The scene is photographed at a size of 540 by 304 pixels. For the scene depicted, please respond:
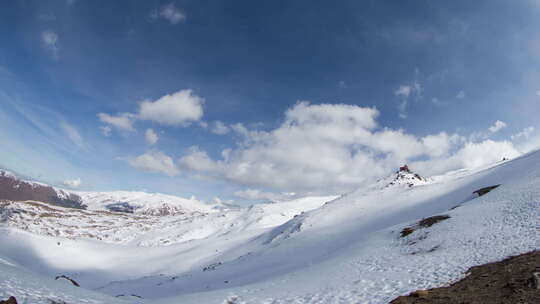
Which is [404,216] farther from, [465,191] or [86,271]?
[86,271]

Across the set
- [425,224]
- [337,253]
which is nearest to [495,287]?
[425,224]

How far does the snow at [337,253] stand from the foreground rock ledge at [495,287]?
3.42 feet

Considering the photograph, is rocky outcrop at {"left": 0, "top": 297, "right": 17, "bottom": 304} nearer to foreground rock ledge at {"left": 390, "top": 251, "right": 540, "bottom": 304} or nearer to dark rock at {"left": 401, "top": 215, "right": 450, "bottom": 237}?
foreground rock ledge at {"left": 390, "top": 251, "right": 540, "bottom": 304}

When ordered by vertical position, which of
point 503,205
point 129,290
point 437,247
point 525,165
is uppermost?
point 525,165

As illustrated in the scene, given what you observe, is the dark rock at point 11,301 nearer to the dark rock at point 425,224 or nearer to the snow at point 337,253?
the snow at point 337,253

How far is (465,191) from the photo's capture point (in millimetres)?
37156

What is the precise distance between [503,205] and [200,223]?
118m

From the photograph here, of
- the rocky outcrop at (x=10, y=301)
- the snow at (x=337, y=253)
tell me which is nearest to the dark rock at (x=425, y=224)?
the snow at (x=337, y=253)

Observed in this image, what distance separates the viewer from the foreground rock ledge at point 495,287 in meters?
9.81

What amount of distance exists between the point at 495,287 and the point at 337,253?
1734cm

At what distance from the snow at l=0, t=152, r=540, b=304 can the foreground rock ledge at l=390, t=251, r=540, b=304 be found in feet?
3.42

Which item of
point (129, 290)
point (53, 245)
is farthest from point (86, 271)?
point (129, 290)

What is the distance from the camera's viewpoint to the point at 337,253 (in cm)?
2731

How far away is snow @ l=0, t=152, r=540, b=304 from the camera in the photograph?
14492 millimetres
